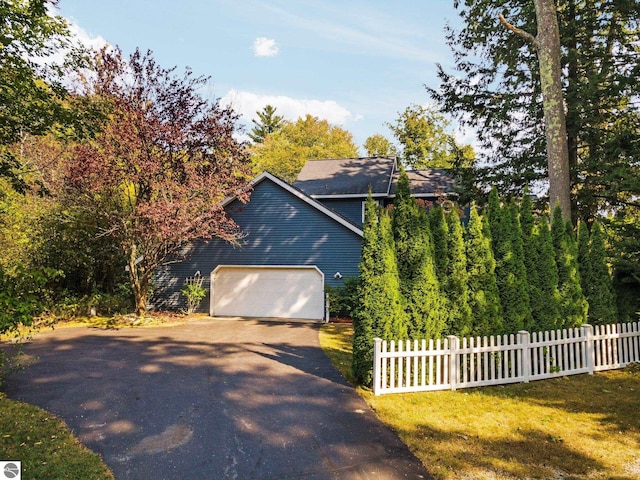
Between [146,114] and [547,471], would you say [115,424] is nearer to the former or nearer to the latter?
[547,471]

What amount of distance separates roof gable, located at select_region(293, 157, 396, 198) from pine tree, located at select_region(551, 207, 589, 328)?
433 inches

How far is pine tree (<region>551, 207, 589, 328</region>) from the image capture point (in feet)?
27.6

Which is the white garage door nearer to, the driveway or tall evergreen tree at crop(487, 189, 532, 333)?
the driveway

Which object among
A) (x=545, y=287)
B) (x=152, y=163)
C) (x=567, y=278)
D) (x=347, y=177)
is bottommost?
(x=545, y=287)

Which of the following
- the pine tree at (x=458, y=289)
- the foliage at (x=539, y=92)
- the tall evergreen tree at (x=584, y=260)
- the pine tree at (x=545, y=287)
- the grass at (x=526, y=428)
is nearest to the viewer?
the grass at (x=526, y=428)

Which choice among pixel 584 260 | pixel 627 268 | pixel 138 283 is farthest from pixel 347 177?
pixel 627 268

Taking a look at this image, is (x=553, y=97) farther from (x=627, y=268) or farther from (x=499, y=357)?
(x=499, y=357)

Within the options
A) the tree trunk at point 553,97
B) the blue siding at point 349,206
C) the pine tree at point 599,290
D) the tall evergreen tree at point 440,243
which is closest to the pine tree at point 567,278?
the pine tree at point 599,290

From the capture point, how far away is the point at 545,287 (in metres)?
8.27

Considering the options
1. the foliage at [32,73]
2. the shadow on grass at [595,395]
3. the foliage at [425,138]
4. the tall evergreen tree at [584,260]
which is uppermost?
the foliage at [425,138]

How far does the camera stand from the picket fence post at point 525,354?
7.24m

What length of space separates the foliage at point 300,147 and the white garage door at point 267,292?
24.6 m

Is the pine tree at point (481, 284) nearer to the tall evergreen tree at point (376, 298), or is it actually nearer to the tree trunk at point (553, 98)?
the tall evergreen tree at point (376, 298)

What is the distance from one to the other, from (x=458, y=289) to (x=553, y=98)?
7338 mm
